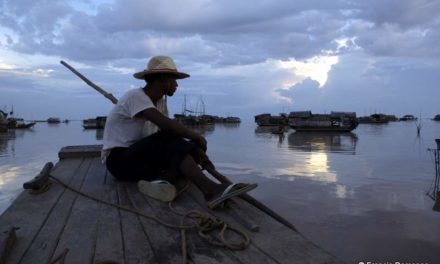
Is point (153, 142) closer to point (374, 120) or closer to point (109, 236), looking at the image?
point (109, 236)

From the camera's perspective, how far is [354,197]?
378 inches

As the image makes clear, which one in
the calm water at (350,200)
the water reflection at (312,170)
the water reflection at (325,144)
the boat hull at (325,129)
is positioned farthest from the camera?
the boat hull at (325,129)

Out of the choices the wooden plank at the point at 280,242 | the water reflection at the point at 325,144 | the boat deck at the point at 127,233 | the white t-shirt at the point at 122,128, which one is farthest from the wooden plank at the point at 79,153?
the water reflection at the point at 325,144

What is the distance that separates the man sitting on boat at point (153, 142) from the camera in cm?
297

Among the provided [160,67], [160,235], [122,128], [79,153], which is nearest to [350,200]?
[79,153]

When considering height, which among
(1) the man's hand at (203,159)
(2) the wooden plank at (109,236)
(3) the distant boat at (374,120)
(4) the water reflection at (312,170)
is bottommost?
(4) the water reflection at (312,170)

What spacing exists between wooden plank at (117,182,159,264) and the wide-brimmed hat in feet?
4.01

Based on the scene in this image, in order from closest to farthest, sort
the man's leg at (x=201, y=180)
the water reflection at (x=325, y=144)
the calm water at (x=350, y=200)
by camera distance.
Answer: the man's leg at (x=201, y=180) < the calm water at (x=350, y=200) < the water reflection at (x=325, y=144)

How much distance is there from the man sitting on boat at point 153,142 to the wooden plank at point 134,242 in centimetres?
48

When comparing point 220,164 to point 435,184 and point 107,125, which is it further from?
point 107,125

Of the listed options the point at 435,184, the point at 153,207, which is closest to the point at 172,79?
the point at 153,207

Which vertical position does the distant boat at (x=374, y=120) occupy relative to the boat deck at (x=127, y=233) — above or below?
above

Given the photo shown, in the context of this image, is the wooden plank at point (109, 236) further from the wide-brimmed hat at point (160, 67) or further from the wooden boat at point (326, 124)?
the wooden boat at point (326, 124)

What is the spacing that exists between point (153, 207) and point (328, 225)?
513cm
